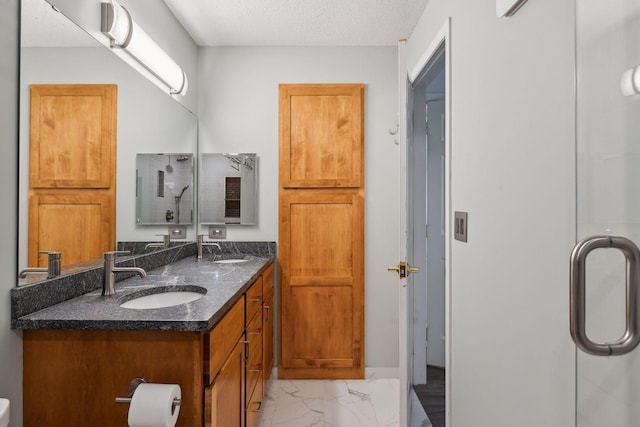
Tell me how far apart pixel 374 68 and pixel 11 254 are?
2592 mm

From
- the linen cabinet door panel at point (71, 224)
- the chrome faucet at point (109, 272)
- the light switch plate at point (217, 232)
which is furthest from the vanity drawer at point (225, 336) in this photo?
the light switch plate at point (217, 232)

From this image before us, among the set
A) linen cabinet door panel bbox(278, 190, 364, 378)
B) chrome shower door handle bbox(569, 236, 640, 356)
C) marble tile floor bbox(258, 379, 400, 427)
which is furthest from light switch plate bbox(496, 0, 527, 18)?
marble tile floor bbox(258, 379, 400, 427)

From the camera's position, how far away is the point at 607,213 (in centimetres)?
56

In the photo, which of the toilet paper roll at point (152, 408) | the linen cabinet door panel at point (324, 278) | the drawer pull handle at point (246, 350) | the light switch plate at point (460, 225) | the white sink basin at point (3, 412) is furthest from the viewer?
the linen cabinet door panel at point (324, 278)

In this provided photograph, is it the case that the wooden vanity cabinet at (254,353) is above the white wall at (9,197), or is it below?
below

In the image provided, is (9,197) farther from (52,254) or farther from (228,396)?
(228,396)

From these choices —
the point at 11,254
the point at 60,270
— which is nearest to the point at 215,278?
the point at 60,270

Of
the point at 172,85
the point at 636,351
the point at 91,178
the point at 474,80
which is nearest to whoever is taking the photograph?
the point at 636,351

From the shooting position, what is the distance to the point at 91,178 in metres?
1.61

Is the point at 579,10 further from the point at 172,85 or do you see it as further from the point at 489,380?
the point at 172,85

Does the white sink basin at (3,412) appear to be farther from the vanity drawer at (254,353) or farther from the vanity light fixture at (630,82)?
A: the vanity light fixture at (630,82)

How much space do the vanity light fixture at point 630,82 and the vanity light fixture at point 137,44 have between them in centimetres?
187

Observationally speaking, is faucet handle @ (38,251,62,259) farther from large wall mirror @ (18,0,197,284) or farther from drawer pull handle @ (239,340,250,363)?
drawer pull handle @ (239,340,250,363)

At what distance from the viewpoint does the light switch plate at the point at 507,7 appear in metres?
1.04
